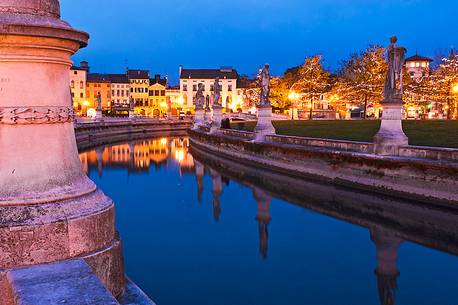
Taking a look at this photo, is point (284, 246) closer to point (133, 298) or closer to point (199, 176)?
point (133, 298)

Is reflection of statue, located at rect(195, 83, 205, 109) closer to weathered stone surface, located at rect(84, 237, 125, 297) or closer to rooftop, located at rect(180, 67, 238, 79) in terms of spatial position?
weathered stone surface, located at rect(84, 237, 125, 297)

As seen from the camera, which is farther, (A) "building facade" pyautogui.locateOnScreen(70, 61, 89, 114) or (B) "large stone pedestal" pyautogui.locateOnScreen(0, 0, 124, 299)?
(A) "building facade" pyautogui.locateOnScreen(70, 61, 89, 114)

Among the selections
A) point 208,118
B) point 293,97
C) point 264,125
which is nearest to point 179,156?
point 264,125

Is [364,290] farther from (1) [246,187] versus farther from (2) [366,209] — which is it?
(1) [246,187]

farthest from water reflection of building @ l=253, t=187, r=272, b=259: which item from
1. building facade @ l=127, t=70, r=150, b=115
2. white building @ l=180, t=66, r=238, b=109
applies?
building facade @ l=127, t=70, r=150, b=115

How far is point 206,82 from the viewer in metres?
120

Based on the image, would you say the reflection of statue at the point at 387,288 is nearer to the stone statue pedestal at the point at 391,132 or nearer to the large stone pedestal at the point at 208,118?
the stone statue pedestal at the point at 391,132

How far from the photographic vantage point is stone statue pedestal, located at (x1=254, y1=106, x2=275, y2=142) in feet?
90.8

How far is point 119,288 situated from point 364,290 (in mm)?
5524

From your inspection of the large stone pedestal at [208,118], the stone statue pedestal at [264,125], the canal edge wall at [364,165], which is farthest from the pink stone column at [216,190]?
the large stone pedestal at [208,118]

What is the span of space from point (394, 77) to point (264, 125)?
10791mm

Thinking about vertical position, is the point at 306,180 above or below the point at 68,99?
below

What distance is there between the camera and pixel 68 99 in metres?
4.18

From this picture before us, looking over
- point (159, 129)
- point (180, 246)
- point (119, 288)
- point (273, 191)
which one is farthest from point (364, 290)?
point (159, 129)
